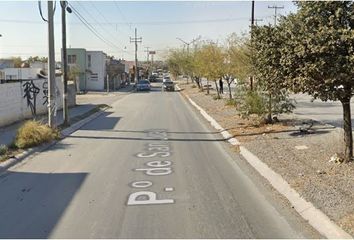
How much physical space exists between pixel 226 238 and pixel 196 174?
12.9 feet

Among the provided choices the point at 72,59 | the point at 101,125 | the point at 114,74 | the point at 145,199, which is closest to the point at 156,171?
the point at 145,199

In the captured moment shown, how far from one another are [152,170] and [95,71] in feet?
188

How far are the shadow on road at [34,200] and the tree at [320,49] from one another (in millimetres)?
4842

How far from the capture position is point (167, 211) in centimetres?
680

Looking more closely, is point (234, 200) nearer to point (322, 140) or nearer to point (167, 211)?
point (167, 211)

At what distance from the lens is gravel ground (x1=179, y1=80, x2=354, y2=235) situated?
681 cm

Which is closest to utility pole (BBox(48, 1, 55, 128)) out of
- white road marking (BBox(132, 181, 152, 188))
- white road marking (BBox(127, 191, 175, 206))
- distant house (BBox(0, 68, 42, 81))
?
white road marking (BBox(132, 181, 152, 188))

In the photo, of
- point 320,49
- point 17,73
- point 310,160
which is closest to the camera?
point 320,49

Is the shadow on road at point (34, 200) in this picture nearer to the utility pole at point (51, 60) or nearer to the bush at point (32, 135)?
the bush at point (32, 135)

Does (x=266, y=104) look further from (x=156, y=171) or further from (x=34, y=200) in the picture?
(x=34, y=200)

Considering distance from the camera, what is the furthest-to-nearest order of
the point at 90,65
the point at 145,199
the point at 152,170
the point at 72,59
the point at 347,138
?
the point at 90,65
the point at 72,59
the point at 152,170
the point at 347,138
the point at 145,199

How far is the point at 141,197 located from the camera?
770 cm

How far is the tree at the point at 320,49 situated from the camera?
8.45 meters

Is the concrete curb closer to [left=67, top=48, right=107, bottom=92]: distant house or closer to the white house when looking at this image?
[left=67, top=48, right=107, bottom=92]: distant house
